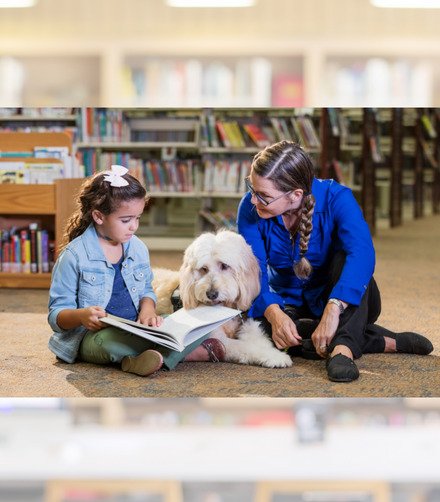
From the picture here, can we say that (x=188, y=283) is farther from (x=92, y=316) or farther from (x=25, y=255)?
(x=25, y=255)

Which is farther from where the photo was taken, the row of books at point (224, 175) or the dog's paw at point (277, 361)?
the row of books at point (224, 175)

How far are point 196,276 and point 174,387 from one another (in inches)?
13.1

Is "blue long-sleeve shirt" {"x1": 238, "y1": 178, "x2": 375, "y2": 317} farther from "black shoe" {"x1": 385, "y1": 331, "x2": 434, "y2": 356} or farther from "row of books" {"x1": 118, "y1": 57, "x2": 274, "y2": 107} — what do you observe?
"row of books" {"x1": 118, "y1": 57, "x2": 274, "y2": 107}

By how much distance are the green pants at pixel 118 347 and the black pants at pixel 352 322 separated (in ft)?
0.86

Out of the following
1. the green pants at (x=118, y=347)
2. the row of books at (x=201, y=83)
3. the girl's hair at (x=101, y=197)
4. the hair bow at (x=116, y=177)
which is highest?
the row of books at (x=201, y=83)

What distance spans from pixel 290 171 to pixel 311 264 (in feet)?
0.94

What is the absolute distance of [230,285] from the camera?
1801mm

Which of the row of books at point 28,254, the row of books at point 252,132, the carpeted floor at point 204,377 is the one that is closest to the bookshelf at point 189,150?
the row of books at point 252,132

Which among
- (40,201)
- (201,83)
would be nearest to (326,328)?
(201,83)

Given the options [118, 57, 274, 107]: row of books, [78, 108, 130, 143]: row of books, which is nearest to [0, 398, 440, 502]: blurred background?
[118, 57, 274, 107]: row of books

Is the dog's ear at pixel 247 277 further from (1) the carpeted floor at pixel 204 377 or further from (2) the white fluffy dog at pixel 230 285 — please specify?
(1) the carpeted floor at pixel 204 377

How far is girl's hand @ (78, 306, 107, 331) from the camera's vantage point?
1628 millimetres

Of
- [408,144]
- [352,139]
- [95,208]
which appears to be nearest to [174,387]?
[95,208]

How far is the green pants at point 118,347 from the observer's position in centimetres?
174
